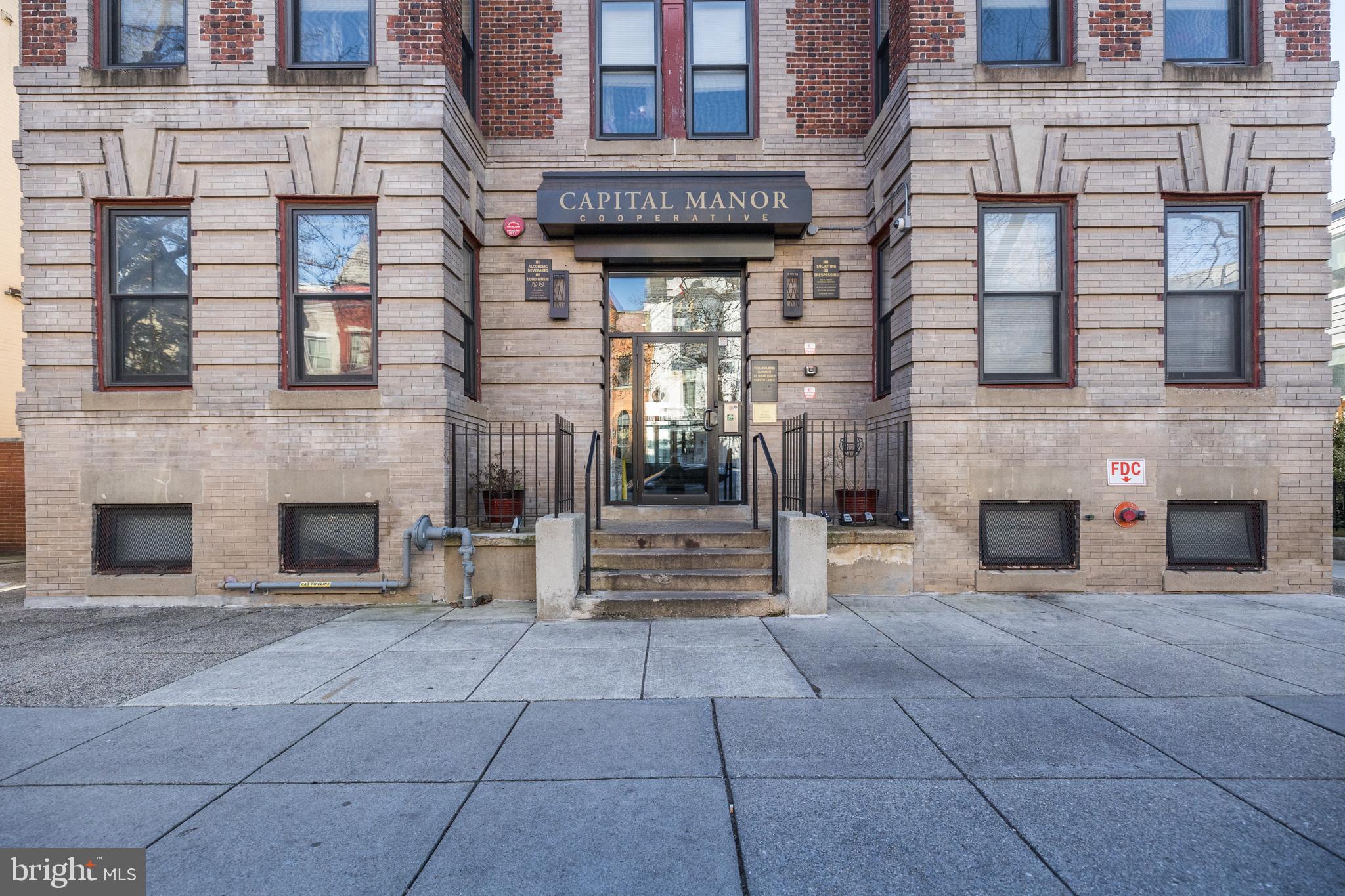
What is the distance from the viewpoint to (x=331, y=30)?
7.23 metres

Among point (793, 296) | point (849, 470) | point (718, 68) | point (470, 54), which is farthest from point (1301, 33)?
point (470, 54)

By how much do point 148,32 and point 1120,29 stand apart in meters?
11.1

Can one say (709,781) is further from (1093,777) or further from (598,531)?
(598,531)

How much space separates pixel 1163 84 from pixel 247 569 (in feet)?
37.7

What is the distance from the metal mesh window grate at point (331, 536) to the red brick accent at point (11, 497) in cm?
907

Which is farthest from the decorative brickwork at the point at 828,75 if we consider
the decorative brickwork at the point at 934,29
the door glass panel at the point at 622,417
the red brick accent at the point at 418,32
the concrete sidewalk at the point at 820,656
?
the concrete sidewalk at the point at 820,656

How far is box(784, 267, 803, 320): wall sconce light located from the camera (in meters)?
8.31

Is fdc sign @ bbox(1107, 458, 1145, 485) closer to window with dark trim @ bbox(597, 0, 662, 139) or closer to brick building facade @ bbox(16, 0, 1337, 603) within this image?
brick building facade @ bbox(16, 0, 1337, 603)

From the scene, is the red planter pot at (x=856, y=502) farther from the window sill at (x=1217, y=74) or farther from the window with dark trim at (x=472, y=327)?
the window sill at (x=1217, y=74)

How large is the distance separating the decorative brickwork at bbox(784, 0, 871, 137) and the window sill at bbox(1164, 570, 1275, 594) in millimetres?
6595

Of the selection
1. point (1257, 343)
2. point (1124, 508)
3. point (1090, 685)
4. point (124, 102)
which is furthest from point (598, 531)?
point (1257, 343)

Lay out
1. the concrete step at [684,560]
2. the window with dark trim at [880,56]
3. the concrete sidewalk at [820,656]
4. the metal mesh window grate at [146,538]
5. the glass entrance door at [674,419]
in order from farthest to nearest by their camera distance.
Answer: the glass entrance door at [674,419], the window with dark trim at [880,56], the metal mesh window grate at [146,538], the concrete step at [684,560], the concrete sidewalk at [820,656]

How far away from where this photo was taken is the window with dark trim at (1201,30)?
729 cm

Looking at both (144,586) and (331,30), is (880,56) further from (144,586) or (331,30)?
(144,586)
